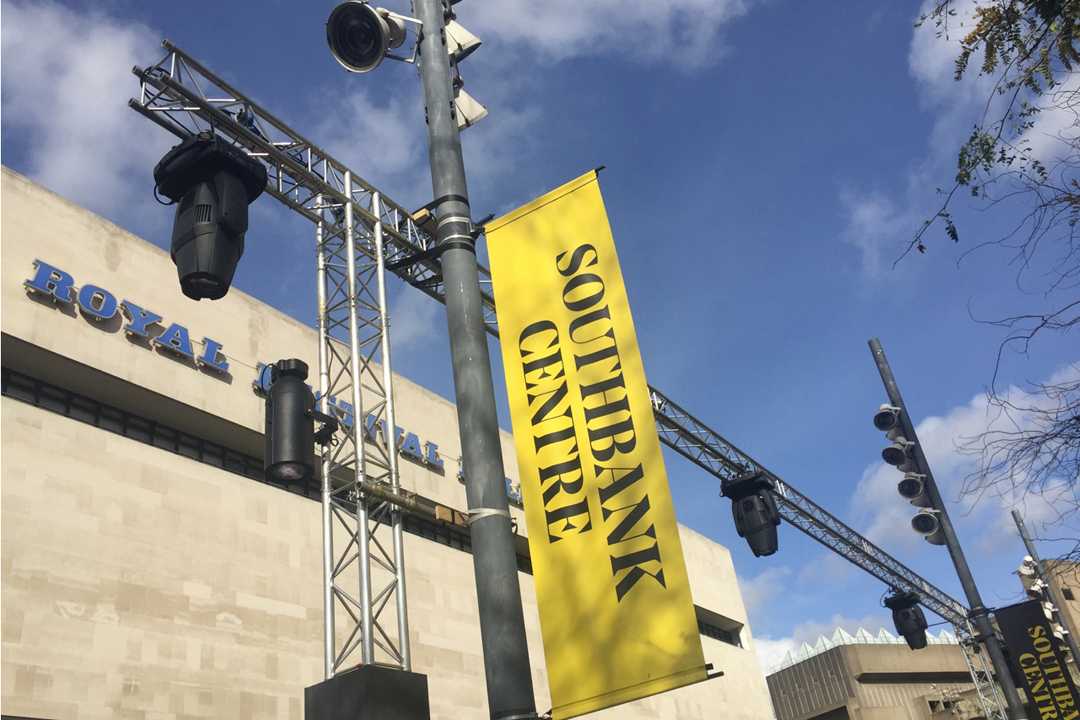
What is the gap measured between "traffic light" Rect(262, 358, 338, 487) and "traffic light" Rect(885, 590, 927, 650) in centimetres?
1692

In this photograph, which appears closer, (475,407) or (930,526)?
(475,407)

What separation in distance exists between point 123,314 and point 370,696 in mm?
14820

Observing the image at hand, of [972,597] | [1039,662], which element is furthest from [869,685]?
[972,597]

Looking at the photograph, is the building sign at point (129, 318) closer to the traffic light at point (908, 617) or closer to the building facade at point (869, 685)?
the traffic light at point (908, 617)

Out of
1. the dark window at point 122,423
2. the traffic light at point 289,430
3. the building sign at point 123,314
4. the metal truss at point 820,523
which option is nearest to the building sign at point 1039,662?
the metal truss at point 820,523

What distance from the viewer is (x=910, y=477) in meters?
13.3

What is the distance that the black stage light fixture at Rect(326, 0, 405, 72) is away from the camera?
506 cm

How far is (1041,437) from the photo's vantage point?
16.7ft

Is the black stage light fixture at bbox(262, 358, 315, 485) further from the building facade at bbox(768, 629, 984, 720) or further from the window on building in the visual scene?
the building facade at bbox(768, 629, 984, 720)

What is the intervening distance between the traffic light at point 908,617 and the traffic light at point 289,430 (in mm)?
16924

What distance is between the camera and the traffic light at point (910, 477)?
13188 millimetres

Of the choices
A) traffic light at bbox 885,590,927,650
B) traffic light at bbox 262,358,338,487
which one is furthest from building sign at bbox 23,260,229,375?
traffic light at bbox 885,590,927,650

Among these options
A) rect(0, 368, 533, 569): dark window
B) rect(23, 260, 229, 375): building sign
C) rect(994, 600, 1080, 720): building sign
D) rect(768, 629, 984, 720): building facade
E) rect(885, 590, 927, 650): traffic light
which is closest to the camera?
rect(0, 368, 533, 569): dark window

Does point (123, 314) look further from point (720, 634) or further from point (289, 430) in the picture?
point (720, 634)
